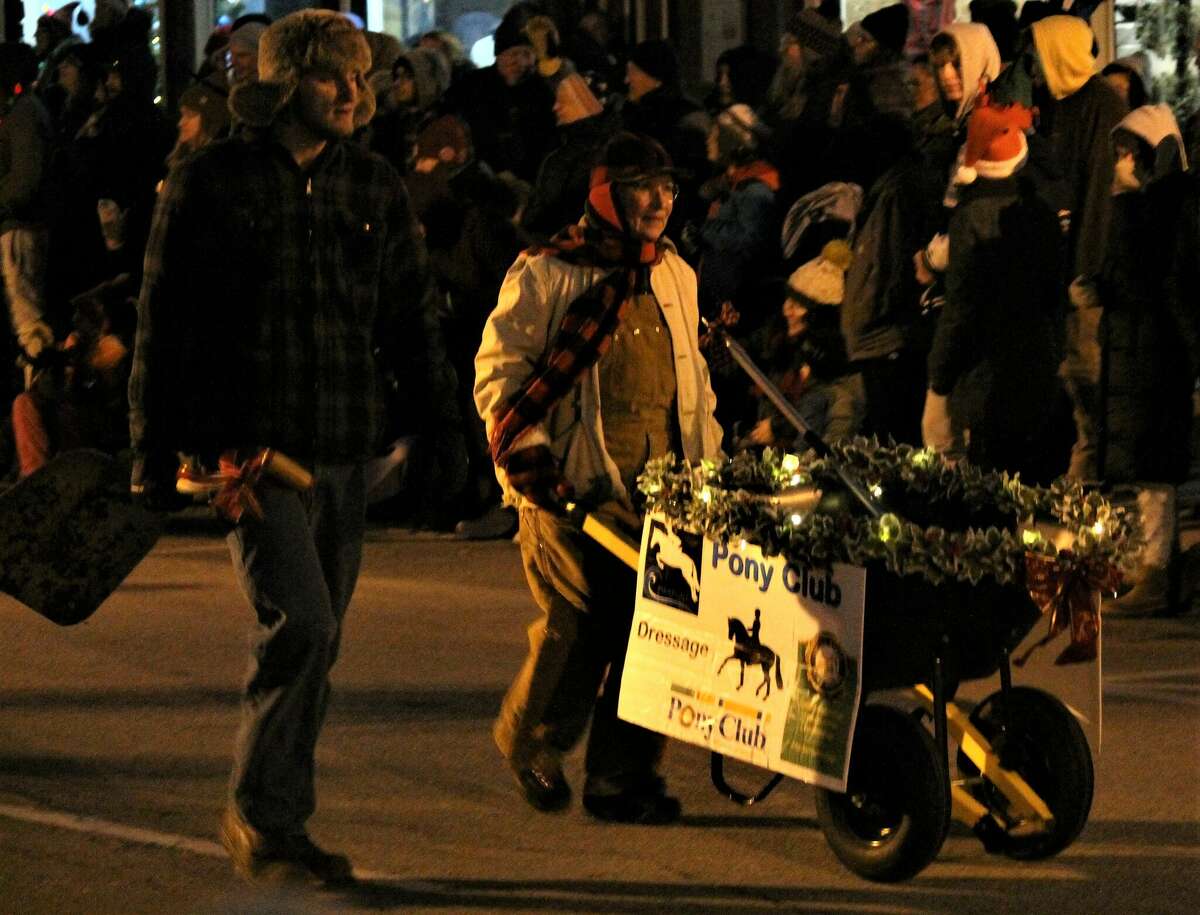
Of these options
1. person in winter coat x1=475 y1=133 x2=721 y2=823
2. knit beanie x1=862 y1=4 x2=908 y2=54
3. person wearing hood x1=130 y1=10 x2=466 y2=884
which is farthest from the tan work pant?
knit beanie x1=862 y1=4 x2=908 y2=54

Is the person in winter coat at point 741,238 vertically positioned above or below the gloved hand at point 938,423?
above

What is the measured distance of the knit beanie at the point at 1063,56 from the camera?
11.0 metres

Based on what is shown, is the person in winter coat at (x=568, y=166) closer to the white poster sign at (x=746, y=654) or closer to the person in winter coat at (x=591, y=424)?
the person in winter coat at (x=591, y=424)

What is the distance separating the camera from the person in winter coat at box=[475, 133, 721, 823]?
6520 millimetres

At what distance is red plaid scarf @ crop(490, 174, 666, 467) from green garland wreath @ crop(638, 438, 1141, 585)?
34 cm

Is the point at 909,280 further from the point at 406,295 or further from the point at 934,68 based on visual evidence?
the point at 406,295

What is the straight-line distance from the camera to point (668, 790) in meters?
7.02

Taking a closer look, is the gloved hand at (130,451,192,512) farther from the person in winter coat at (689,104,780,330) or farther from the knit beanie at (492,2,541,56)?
the knit beanie at (492,2,541,56)

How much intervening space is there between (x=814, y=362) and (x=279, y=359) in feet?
15.9

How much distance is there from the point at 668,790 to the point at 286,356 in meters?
1.96

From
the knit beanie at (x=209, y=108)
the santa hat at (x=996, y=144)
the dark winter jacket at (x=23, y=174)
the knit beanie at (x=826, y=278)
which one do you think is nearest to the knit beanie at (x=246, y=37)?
the knit beanie at (x=209, y=108)

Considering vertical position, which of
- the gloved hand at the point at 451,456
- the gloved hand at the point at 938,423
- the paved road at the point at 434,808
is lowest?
the paved road at the point at 434,808

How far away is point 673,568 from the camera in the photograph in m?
6.36

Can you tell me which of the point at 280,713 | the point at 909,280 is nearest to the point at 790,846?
the point at 280,713
